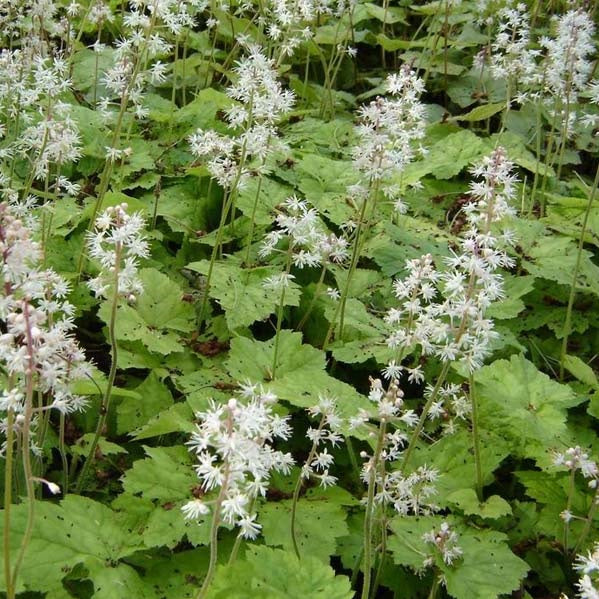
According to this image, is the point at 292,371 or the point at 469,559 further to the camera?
the point at 292,371

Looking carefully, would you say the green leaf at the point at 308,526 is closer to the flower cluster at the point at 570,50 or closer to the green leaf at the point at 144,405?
the green leaf at the point at 144,405

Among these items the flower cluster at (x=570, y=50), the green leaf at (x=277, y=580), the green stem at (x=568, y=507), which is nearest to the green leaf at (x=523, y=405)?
the green stem at (x=568, y=507)

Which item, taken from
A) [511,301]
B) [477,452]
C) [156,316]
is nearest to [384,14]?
[511,301]

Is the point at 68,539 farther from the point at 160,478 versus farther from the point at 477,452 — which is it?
the point at 477,452

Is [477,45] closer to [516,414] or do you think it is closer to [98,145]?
[98,145]

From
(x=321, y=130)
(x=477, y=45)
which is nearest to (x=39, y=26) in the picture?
(x=321, y=130)

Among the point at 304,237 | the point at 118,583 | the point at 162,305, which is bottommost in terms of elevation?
the point at 118,583
